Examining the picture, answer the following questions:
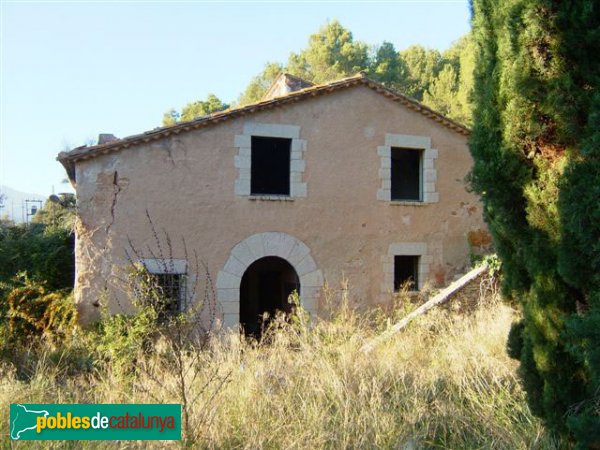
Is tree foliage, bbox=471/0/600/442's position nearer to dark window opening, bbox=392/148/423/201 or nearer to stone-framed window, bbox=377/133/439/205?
stone-framed window, bbox=377/133/439/205

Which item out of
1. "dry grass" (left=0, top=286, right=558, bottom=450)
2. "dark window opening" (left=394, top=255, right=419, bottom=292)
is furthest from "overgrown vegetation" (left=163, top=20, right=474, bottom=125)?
"dry grass" (left=0, top=286, right=558, bottom=450)

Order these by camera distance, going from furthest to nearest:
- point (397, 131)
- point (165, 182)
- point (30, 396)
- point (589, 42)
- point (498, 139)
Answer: point (397, 131), point (165, 182), point (30, 396), point (498, 139), point (589, 42)

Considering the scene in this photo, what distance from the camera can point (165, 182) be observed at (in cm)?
902

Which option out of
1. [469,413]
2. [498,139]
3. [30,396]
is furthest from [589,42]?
[30,396]

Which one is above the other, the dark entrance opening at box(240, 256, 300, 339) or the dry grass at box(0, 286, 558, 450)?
the dry grass at box(0, 286, 558, 450)

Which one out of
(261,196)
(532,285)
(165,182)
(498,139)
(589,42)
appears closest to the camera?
(589,42)

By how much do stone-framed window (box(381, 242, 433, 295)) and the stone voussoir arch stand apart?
1408mm

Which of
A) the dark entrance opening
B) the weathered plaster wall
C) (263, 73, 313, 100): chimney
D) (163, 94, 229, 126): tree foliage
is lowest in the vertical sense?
the dark entrance opening

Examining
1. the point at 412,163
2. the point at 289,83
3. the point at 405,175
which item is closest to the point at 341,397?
the point at 412,163

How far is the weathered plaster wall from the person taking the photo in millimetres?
8695

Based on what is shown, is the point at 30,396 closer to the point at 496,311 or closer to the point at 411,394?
the point at 411,394

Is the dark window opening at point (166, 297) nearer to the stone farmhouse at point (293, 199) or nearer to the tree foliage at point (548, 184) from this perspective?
the stone farmhouse at point (293, 199)

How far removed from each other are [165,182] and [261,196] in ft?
5.67

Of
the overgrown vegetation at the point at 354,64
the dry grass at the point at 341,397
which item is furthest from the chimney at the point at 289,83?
the overgrown vegetation at the point at 354,64
